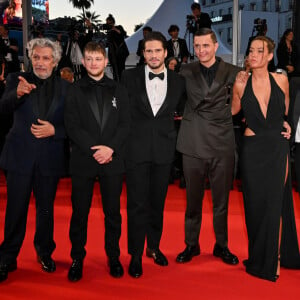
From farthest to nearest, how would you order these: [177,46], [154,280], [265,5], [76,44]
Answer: [265,5] → [76,44] → [177,46] → [154,280]

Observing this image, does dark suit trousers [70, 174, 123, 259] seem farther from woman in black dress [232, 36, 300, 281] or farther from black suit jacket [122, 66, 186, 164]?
woman in black dress [232, 36, 300, 281]

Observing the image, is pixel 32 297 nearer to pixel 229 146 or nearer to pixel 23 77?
pixel 23 77

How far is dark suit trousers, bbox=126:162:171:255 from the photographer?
317 cm

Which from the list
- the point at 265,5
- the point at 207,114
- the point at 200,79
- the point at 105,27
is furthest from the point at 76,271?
the point at 265,5

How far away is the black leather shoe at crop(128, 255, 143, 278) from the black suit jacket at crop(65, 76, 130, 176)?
2.12ft

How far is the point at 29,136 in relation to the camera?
119 inches

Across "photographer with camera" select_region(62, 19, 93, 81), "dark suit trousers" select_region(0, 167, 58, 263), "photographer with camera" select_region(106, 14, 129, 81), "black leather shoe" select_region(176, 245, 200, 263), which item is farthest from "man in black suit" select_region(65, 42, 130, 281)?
"photographer with camera" select_region(62, 19, 93, 81)

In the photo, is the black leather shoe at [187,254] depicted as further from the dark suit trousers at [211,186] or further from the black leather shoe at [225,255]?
the black leather shoe at [225,255]

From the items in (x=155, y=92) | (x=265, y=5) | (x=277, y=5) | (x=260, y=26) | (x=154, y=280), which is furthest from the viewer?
(x=265, y=5)

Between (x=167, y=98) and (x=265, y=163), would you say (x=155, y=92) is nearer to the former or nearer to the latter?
(x=167, y=98)

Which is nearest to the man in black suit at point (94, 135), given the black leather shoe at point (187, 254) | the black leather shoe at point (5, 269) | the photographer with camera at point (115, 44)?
the black leather shoe at point (5, 269)

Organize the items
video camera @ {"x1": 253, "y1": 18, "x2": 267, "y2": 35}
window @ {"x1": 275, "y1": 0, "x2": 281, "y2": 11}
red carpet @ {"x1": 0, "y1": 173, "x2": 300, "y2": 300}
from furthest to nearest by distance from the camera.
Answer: window @ {"x1": 275, "y1": 0, "x2": 281, "y2": 11}, video camera @ {"x1": 253, "y1": 18, "x2": 267, "y2": 35}, red carpet @ {"x1": 0, "y1": 173, "x2": 300, "y2": 300}

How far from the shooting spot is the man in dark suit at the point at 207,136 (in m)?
3.22

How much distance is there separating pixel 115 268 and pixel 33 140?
103 centimetres
